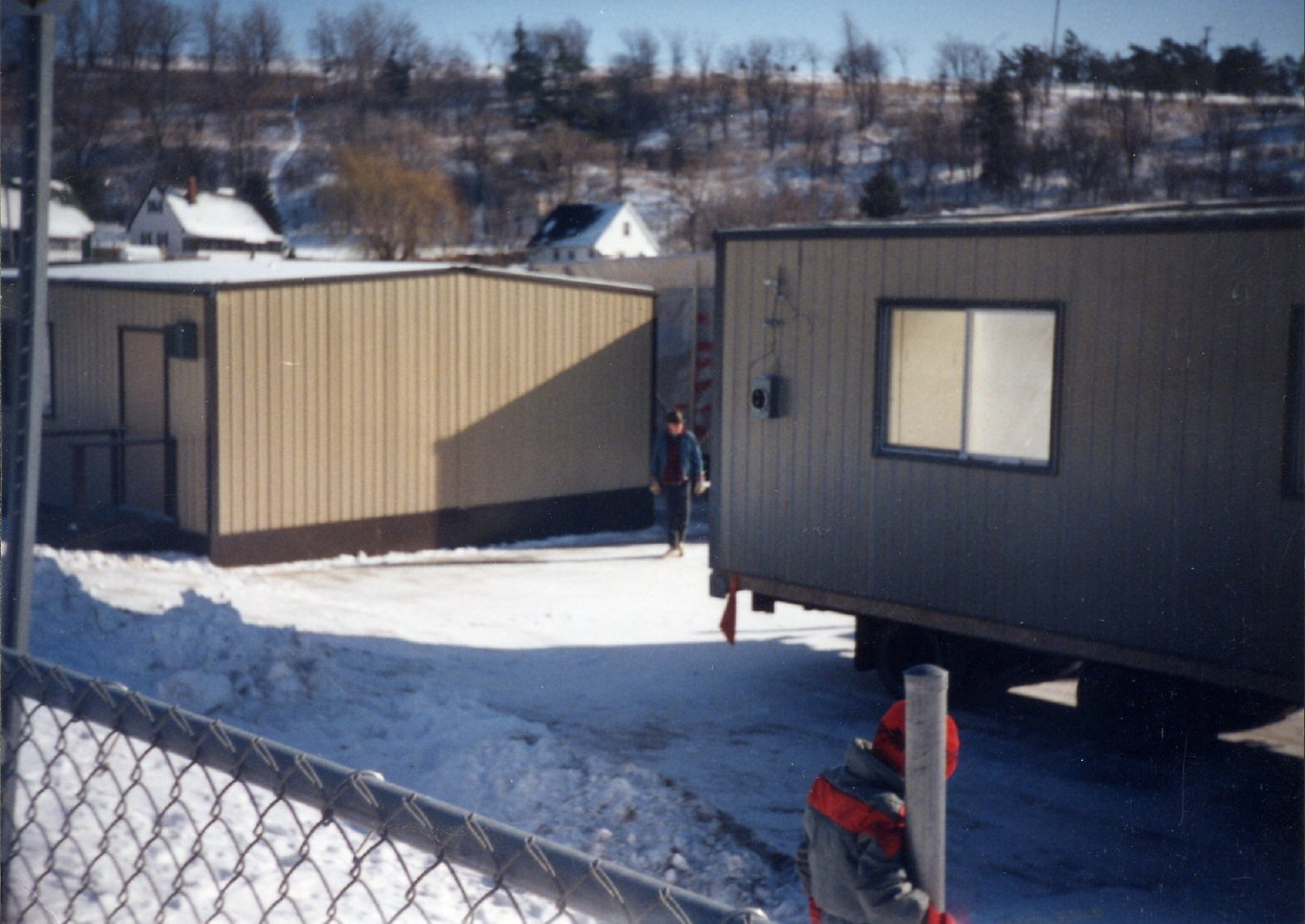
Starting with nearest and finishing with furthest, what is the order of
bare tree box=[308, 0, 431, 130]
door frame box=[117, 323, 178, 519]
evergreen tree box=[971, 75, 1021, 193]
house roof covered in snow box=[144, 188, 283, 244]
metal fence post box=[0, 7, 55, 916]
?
metal fence post box=[0, 7, 55, 916], bare tree box=[308, 0, 431, 130], door frame box=[117, 323, 178, 519], house roof covered in snow box=[144, 188, 283, 244], evergreen tree box=[971, 75, 1021, 193]

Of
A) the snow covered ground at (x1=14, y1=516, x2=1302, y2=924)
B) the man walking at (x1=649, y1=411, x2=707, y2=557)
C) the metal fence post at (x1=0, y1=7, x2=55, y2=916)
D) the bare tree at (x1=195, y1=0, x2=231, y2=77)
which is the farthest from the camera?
the man walking at (x1=649, y1=411, x2=707, y2=557)

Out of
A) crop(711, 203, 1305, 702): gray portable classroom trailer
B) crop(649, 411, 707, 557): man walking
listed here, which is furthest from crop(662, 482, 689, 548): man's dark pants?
crop(711, 203, 1305, 702): gray portable classroom trailer

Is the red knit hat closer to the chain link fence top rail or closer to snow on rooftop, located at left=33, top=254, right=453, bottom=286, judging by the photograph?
the chain link fence top rail

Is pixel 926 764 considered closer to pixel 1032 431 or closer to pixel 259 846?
pixel 259 846

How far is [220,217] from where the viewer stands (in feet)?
60.3

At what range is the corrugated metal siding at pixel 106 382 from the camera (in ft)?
43.2

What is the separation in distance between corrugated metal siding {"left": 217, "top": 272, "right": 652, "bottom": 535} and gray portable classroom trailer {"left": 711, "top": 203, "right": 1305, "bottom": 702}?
538cm

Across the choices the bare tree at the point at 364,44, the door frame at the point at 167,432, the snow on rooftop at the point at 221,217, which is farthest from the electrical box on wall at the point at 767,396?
the snow on rooftop at the point at 221,217

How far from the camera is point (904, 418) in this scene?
29.6 feet

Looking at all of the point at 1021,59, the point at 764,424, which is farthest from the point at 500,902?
the point at 1021,59

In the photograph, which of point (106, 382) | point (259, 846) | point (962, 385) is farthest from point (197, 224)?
point (259, 846)

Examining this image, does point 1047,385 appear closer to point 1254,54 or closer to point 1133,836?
point 1133,836

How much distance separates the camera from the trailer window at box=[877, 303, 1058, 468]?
27.4 ft

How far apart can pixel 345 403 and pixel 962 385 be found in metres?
7.48
